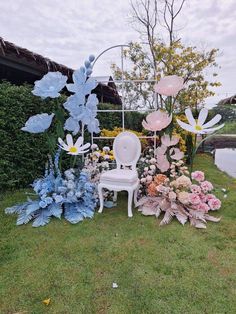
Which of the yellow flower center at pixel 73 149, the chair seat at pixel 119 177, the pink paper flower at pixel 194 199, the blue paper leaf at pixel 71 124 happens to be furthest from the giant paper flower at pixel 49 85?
the pink paper flower at pixel 194 199

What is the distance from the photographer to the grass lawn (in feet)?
6.11

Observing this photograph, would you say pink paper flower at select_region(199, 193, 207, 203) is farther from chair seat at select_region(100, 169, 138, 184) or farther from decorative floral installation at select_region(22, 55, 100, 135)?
decorative floral installation at select_region(22, 55, 100, 135)

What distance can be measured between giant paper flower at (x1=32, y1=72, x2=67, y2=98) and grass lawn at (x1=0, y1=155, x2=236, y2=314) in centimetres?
167

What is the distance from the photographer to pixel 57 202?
3334 millimetres

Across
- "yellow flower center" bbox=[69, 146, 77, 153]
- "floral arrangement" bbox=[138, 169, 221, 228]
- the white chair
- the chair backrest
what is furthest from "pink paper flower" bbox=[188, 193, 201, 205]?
"yellow flower center" bbox=[69, 146, 77, 153]

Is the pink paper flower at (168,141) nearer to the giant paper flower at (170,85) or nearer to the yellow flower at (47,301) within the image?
the giant paper flower at (170,85)

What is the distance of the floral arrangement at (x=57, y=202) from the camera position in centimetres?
328

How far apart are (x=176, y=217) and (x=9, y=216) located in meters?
2.14

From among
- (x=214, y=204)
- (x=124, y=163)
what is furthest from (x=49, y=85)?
(x=214, y=204)

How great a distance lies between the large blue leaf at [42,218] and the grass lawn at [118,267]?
0.31 feet

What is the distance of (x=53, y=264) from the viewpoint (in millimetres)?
2342

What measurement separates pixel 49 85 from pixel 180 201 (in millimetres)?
2347

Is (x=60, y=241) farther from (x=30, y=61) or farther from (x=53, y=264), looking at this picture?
(x=30, y=61)

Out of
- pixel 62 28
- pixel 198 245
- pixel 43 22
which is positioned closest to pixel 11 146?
pixel 198 245
